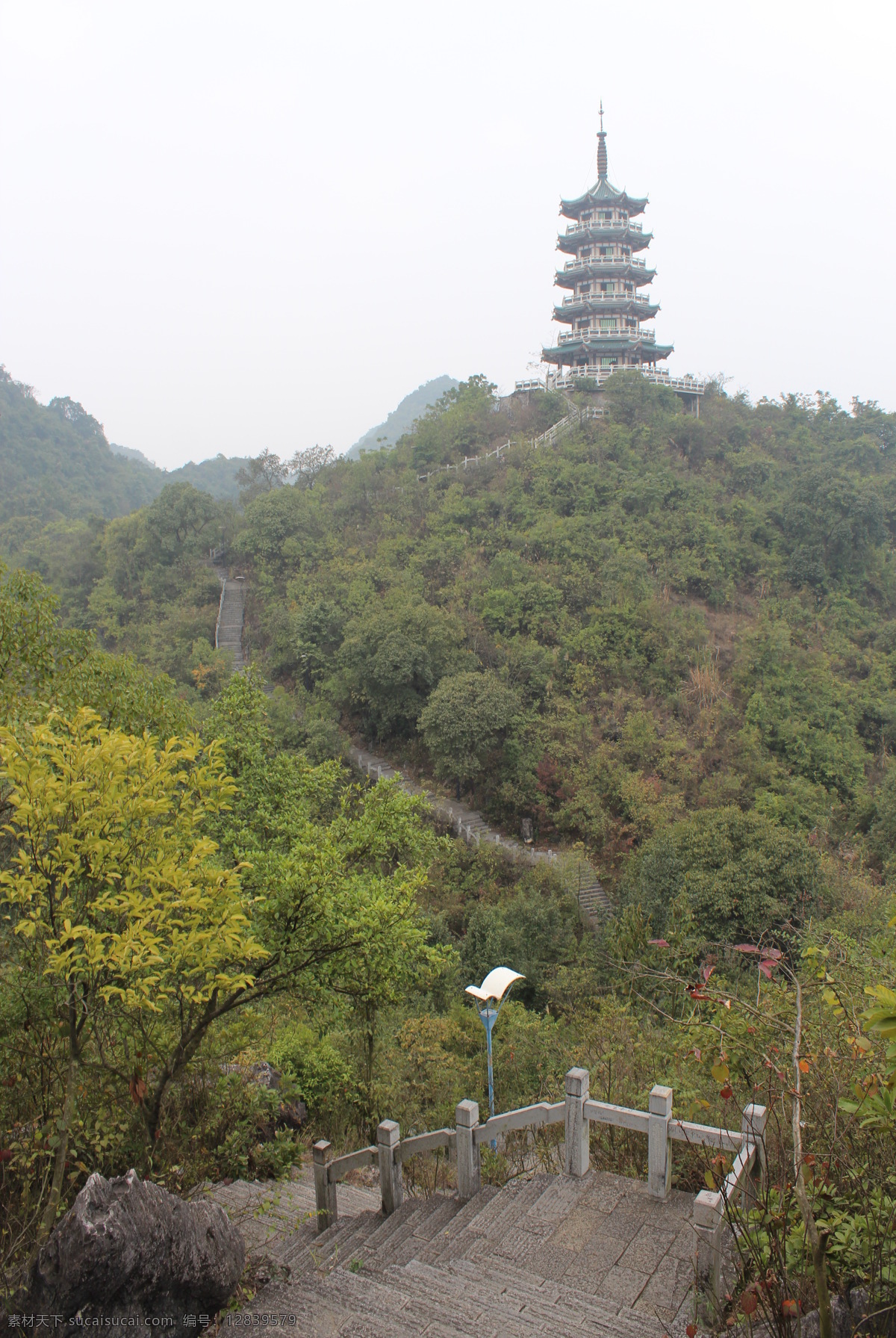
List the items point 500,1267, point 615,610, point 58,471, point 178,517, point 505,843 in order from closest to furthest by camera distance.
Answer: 1. point 500,1267
2. point 505,843
3. point 615,610
4. point 178,517
5. point 58,471

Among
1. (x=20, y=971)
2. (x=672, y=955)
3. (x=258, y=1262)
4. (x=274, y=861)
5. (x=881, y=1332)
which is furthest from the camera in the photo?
(x=672, y=955)

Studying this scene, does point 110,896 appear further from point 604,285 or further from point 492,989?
point 604,285

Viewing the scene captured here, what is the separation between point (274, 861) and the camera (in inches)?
204

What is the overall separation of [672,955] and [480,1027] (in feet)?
12.5

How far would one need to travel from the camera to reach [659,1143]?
4371 millimetres

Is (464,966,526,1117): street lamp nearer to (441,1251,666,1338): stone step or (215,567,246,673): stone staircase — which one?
(441,1251,666,1338): stone step

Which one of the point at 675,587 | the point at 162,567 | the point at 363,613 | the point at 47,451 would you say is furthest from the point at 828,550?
the point at 47,451

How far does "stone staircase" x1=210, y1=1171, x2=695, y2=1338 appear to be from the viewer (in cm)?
374

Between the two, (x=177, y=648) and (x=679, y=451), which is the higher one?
(x=679, y=451)

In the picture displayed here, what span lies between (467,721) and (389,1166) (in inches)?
499

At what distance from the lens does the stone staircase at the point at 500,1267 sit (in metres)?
3.74

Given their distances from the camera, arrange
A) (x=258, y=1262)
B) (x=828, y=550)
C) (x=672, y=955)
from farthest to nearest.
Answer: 1. (x=828, y=550)
2. (x=672, y=955)
3. (x=258, y=1262)

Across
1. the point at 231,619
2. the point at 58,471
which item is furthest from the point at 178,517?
the point at 58,471

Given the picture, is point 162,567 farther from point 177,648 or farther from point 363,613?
point 363,613
